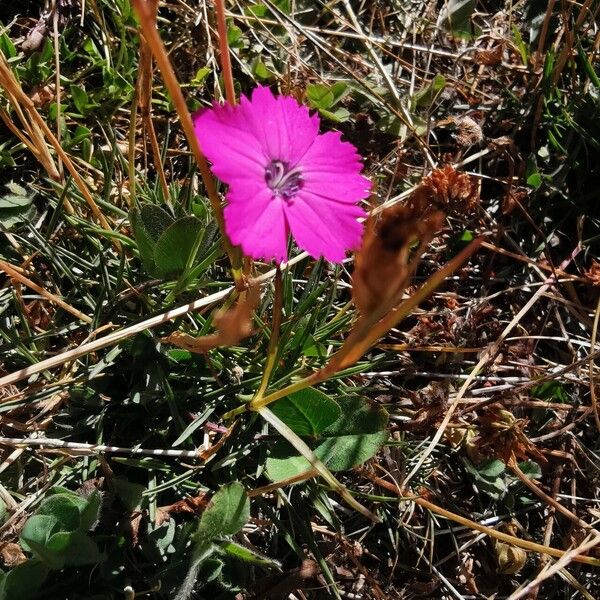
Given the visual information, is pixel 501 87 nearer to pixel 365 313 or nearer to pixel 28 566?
pixel 365 313

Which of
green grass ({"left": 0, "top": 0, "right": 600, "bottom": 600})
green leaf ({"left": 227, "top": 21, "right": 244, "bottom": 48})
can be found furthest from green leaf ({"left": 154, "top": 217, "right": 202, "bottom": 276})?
green leaf ({"left": 227, "top": 21, "right": 244, "bottom": 48})

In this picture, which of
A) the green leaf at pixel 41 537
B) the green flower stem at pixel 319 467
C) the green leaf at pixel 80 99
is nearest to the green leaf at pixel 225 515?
the green flower stem at pixel 319 467

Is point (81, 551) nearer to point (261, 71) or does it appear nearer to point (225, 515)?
point (225, 515)

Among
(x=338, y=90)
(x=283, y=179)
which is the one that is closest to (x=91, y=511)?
(x=283, y=179)

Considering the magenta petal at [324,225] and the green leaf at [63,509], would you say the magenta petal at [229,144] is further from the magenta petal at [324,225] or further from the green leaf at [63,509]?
the green leaf at [63,509]

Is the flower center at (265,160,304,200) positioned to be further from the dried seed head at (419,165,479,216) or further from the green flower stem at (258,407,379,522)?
the dried seed head at (419,165,479,216)

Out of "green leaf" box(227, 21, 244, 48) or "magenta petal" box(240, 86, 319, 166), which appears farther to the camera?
"green leaf" box(227, 21, 244, 48)
